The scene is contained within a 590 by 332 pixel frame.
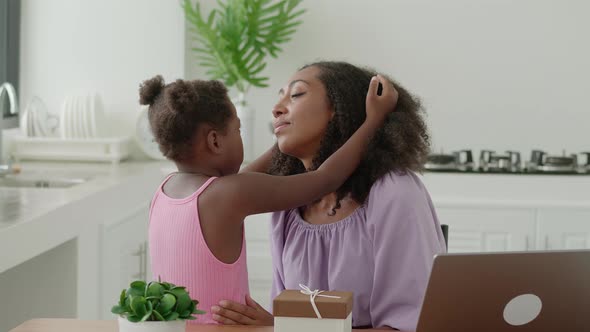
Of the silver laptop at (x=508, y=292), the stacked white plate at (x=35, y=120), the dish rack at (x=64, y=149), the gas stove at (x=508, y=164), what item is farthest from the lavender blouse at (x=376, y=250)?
the stacked white plate at (x=35, y=120)

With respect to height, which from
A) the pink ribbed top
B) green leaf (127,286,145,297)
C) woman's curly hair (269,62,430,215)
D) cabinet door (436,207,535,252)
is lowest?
cabinet door (436,207,535,252)

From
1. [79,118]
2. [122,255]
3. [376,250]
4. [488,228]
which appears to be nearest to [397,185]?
[376,250]

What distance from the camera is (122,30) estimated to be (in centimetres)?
441

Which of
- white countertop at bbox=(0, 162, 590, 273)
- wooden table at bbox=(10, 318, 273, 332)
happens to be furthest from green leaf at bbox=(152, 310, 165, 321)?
white countertop at bbox=(0, 162, 590, 273)

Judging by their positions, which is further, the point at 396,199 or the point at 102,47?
the point at 102,47

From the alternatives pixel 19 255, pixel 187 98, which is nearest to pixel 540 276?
pixel 187 98

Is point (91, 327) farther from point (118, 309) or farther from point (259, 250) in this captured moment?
point (259, 250)

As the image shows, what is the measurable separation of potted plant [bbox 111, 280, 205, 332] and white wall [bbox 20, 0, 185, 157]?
3002 millimetres

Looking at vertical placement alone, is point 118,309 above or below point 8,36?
below

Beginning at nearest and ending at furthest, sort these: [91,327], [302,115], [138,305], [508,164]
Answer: [138,305]
[91,327]
[302,115]
[508,164]

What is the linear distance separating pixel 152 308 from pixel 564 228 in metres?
2.80

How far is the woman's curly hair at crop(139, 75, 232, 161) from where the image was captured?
196 cm

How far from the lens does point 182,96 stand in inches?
77.5

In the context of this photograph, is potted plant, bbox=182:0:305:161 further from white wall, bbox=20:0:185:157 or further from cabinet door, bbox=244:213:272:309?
cabinet door, bbox=244:213:272:309
